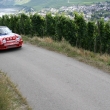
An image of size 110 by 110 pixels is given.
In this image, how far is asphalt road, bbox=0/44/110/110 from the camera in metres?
6.45

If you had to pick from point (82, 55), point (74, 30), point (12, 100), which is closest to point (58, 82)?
point (12, 100)

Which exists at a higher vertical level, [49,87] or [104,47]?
[49,87]

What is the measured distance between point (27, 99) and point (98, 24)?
36.1 feet

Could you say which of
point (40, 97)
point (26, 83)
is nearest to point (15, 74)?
point (26, 83)

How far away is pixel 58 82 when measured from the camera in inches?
323

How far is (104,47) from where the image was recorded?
16.8 m

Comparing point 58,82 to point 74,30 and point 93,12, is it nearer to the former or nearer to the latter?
point 74,30

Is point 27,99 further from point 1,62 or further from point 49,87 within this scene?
point 1,62

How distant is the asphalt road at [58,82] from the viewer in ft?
21.2

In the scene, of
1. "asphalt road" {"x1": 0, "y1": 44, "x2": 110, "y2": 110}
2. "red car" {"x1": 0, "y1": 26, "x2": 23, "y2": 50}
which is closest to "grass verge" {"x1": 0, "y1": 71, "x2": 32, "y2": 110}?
"asphalt road" {"x1": 0, "y1": 44, "x2": 110, "y2": 110}

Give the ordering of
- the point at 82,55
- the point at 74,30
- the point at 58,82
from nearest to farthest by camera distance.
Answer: the point at 58,82 < the point at 82,55 < the point at 74,30

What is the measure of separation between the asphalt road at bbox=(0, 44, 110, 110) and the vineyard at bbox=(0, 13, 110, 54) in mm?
5558

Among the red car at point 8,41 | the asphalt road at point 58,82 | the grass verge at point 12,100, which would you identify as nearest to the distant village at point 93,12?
the red car at point 8,41

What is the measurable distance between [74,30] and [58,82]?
429 inches
